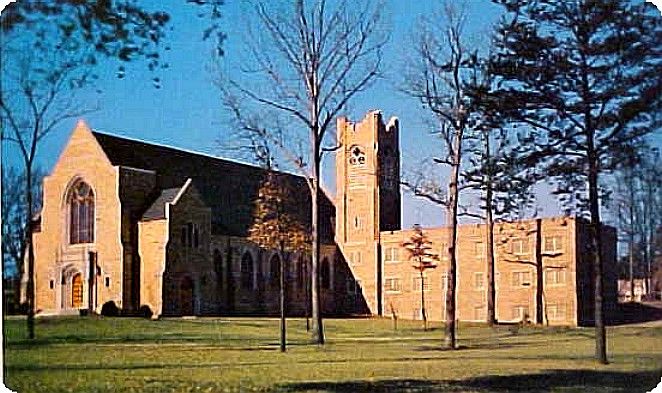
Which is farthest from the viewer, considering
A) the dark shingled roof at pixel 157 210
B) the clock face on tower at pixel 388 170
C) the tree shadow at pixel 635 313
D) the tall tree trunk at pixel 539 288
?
the tree shadow at pixel 635 313

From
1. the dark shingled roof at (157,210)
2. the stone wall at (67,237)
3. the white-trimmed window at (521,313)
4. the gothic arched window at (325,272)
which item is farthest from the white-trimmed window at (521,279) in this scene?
the stone wall at (67,237)

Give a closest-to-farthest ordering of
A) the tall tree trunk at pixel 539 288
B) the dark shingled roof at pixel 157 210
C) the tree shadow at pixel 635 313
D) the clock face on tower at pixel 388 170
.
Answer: the dark shingled roof at pixel 157 210
the tall tree trunk at pixel 539 288
the clock face on tower at pixel 388 170
the tree shadow at pixel 635 313

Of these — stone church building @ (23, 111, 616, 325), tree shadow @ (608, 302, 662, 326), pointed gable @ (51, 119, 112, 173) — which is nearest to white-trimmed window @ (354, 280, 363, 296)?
stone church building @ (23, 111, 616, 325)

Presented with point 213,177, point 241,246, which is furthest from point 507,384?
point 213,177

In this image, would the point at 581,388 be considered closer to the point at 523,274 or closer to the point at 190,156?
the point at 523,274

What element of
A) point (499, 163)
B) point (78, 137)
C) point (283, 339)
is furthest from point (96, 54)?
point (499, 163)

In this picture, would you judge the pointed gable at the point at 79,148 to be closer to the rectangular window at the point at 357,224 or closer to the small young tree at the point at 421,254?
the rectangular window at the point at 357,224

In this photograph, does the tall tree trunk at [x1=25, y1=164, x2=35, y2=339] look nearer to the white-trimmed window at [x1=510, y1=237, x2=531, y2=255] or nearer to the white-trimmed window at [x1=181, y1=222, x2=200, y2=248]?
the white-trimmed window at [x1=181, y1=222, x2=200, y2=248]
